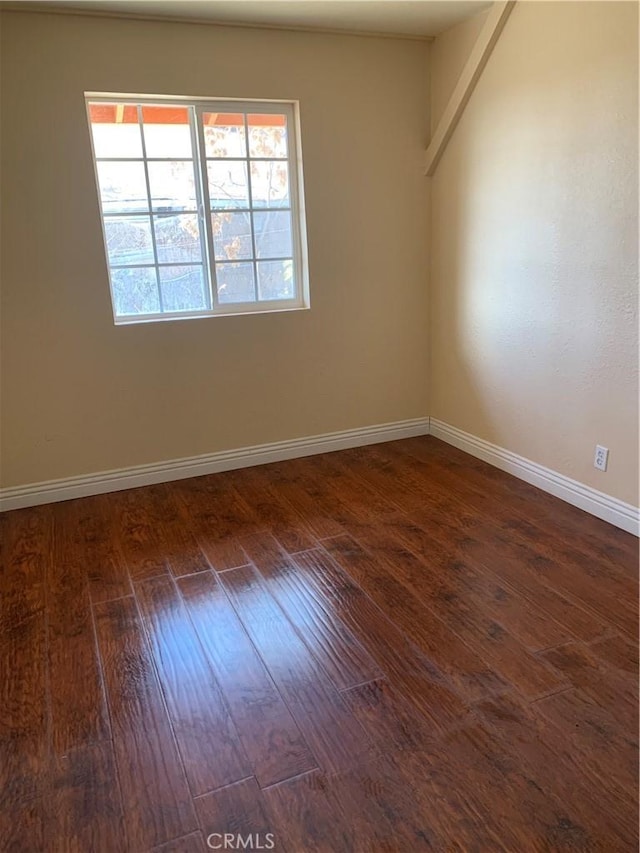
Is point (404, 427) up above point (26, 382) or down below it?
below

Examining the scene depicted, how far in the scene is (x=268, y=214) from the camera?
3449 millimetres

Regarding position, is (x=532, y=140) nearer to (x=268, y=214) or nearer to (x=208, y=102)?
(x=268, y=214)

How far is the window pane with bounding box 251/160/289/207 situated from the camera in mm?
3379

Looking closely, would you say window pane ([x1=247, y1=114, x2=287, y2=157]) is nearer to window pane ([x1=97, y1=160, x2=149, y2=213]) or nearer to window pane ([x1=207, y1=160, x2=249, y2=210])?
window pane ([x1=207, y1=160, x2=249, y2=210])

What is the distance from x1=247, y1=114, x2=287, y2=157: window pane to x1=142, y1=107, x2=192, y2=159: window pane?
0.36 metres

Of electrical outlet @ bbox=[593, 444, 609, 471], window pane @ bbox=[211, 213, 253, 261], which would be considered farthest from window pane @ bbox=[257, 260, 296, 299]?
electrical outlet @ bbox=[593, 444, 609, 471]

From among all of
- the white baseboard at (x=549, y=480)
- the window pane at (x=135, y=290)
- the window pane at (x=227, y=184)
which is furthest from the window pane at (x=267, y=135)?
the white baseboard at (x=549, y=480)

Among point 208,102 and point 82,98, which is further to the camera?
point 208,102

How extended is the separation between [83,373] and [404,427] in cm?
205

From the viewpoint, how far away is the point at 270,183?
342 centimetres

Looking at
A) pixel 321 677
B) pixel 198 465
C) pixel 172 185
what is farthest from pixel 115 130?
pixel 321 677

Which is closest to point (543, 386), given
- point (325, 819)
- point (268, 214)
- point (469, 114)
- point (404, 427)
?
point (404, 427)

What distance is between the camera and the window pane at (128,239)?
3.15 m

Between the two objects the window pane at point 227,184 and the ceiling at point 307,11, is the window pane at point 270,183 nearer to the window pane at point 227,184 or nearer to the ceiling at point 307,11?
the window pane at point 227,184
